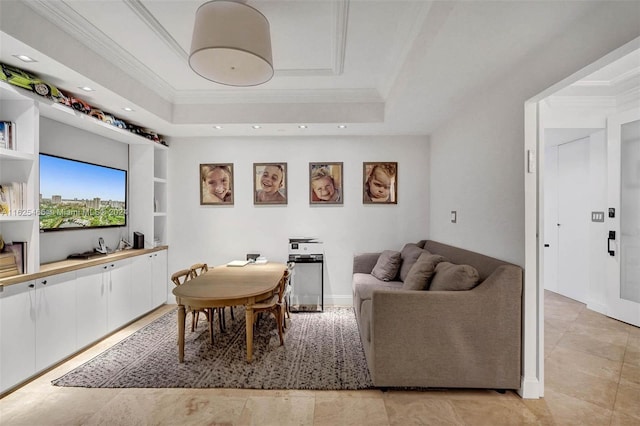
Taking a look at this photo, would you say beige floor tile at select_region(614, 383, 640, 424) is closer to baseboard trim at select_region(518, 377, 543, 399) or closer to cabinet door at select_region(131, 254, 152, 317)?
baseboard trim at select_region(518, 377, 543, 399)

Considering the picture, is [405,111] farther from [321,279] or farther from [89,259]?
[89,259]

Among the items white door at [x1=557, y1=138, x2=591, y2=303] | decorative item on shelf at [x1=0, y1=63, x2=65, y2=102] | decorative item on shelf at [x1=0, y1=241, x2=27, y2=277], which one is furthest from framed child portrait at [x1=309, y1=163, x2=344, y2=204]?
white door at [x1=557, y1=138, x2=591, y2=303]

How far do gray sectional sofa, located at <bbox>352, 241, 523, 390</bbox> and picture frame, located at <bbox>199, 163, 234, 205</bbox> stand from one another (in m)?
2.95

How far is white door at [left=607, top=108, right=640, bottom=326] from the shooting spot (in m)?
3.26

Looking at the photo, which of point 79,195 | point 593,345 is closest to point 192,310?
point 79,195

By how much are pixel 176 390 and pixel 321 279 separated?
2307mm

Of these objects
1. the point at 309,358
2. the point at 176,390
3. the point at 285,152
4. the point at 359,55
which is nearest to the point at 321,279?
the point at 309,358

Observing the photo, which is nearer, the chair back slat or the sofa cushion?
the chair back slat

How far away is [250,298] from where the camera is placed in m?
2.53

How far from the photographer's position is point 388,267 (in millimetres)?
3555

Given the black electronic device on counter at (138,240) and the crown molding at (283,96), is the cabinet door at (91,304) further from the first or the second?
the crown molding at (283,96)

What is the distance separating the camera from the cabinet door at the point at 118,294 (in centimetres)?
315

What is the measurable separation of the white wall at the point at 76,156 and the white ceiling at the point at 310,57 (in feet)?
1.62

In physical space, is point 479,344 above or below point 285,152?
below
